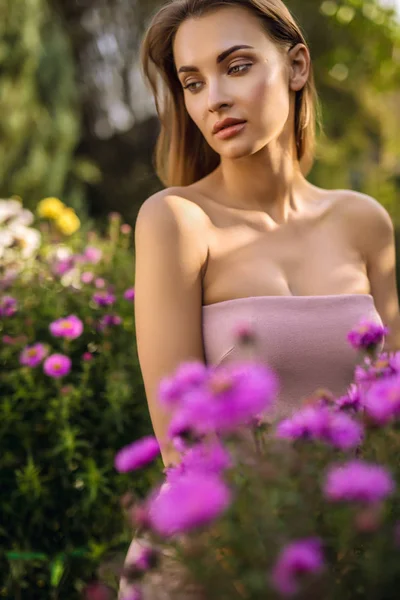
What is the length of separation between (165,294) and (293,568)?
3.13 feet

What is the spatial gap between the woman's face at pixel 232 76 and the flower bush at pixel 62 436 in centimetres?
91

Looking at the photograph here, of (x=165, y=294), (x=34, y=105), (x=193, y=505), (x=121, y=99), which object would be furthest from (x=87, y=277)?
(x=121, y=99)

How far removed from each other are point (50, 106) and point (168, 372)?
8.09 metres

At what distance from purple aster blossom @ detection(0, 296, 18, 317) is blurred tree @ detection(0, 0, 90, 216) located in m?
6.02

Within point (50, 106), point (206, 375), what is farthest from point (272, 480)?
point (50, 106)

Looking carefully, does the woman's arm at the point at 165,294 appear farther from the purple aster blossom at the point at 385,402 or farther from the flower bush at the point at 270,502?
the purple aster blossom at the point at 385,402

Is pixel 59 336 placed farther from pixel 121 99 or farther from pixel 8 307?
pixel 121 99

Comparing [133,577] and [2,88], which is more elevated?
[133,577]

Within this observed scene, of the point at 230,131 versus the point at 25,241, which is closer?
the point at 230,131

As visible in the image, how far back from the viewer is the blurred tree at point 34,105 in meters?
8.29

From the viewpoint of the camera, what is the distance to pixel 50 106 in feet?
29.8

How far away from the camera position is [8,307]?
2574mm

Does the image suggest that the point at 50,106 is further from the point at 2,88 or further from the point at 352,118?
the point at 352,118

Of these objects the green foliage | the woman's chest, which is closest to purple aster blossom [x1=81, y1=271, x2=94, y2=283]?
the woman's chest
